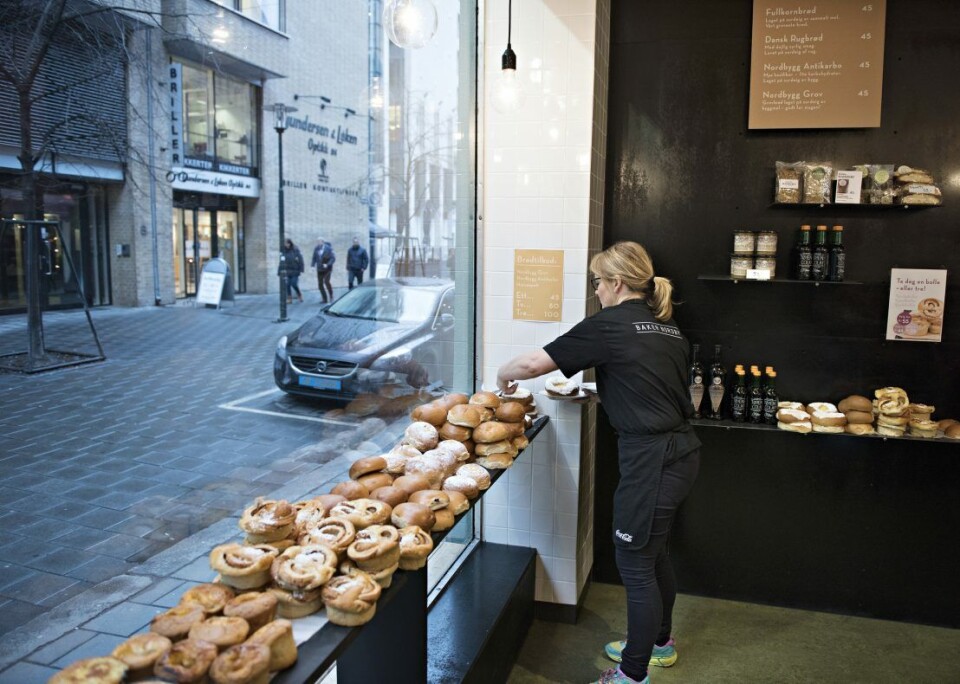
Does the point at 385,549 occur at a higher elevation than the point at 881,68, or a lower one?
lower

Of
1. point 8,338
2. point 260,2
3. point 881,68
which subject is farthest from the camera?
point 881,68

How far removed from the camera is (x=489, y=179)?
344cm

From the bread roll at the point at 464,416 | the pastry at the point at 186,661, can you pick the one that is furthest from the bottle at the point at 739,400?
the pastry at the point at 186,661

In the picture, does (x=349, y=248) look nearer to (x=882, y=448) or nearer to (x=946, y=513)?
(x=882, y=448)

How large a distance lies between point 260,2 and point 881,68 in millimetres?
2746

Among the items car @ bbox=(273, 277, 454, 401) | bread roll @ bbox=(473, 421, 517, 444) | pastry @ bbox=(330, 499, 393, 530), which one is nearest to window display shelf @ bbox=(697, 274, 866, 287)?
Answer: car @ bbox=(273, 277, 454, 401)

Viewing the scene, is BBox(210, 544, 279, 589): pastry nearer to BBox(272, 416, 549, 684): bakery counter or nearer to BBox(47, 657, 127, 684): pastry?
BBox(272, 416, 549, 684): bakery counter

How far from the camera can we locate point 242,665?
1.36 meters

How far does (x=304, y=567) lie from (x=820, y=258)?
9.06ft

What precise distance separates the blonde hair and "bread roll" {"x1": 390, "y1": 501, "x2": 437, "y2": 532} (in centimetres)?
115

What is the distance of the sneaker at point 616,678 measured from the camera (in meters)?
2.81

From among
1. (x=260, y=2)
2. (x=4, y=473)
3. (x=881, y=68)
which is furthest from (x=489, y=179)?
(x=4, y=473)

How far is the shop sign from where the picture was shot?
6.09 ft

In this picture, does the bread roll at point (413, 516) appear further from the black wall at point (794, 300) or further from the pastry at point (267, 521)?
the black wall at point (794, 300)
